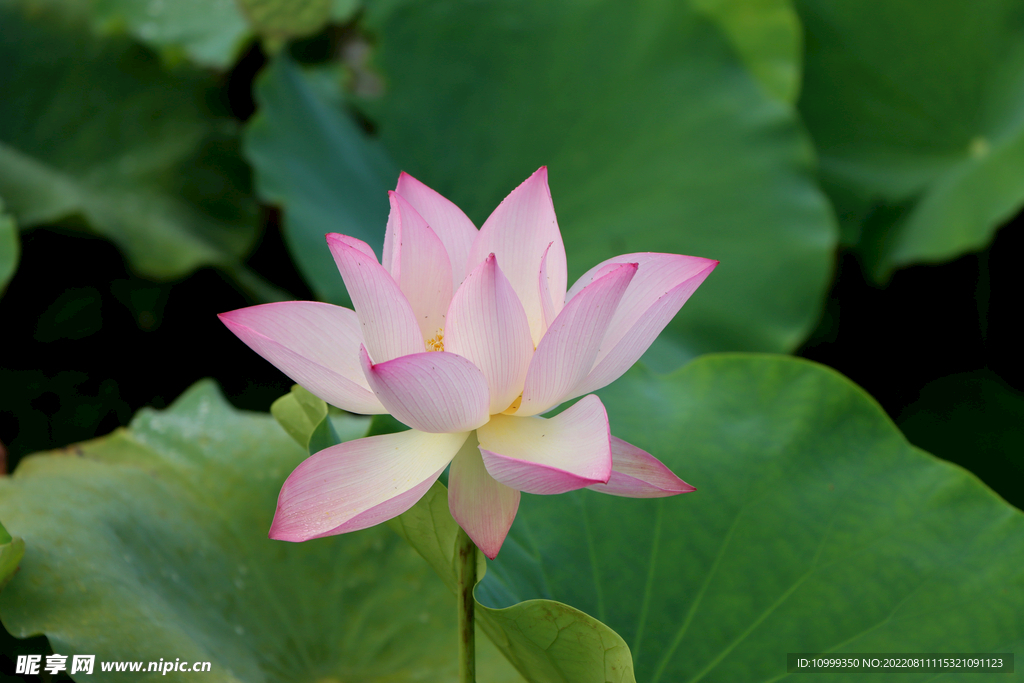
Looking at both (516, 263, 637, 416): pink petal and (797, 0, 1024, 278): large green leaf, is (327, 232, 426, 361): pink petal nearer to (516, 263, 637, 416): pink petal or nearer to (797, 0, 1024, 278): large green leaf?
(516, 263, 637, 416): pink petal

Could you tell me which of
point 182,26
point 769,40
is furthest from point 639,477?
point 182,26

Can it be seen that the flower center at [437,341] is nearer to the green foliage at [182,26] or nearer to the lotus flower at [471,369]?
the lotus flower at [471,369]

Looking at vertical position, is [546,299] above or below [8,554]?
above

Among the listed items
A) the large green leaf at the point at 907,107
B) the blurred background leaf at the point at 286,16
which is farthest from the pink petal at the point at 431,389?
the large green leaf at the point at 907,107

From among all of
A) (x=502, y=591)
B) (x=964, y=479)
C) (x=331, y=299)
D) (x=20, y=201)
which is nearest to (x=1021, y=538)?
(x=964, y=479)

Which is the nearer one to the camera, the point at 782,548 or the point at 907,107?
the point at 782,548

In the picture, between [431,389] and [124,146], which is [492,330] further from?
[124,146]

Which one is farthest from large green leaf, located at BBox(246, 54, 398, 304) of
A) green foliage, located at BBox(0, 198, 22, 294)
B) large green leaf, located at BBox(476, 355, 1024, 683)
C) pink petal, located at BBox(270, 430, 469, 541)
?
pink petal, located at BBox(270, 430, 469, 541)
